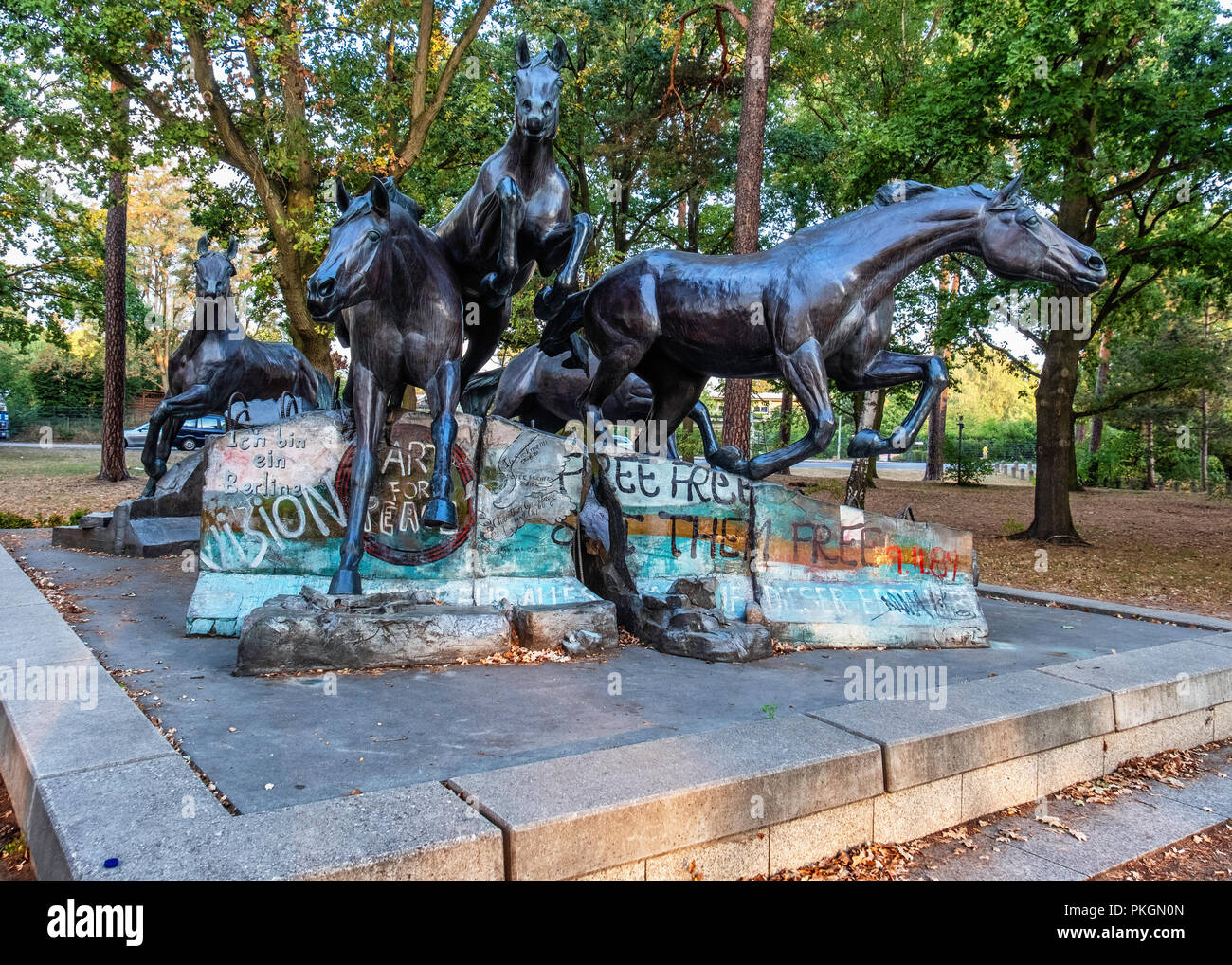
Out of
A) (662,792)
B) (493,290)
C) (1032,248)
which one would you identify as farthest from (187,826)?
(1032,248)

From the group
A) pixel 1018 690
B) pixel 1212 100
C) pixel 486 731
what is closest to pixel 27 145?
pixel 486 731

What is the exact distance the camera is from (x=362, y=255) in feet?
17.0

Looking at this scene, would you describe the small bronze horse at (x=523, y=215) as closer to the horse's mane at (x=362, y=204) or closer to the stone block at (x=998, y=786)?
the horse's mane at (x=362, y=204)

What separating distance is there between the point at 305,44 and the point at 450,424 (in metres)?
11.1

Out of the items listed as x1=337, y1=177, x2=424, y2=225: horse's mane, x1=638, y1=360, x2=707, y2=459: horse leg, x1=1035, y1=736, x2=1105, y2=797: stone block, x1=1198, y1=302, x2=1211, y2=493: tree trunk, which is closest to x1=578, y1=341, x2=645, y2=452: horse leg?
x1=638, y1=360, x2=707, y2=459: horse leg

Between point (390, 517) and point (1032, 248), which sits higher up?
point (1032, 248)

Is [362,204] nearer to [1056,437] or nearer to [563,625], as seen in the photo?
[563,625]

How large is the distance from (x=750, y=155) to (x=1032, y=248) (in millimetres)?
7521

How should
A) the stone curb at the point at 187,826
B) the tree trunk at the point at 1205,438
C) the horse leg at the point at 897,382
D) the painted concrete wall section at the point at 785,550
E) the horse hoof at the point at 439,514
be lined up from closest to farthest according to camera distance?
the stone curb at the point at 187,826 → the horse hoof at the point at 439,514 → the horse leg at the point at 897,382 → the painted concrete wall section at the point at 785,550 → the tree trunk at the point at 1205,438

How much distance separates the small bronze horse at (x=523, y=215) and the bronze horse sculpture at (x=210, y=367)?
11.5ft

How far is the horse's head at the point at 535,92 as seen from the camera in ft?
17.7

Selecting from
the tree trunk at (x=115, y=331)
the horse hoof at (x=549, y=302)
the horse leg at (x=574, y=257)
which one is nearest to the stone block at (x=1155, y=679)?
the horse leg at (x=574, y=257)
